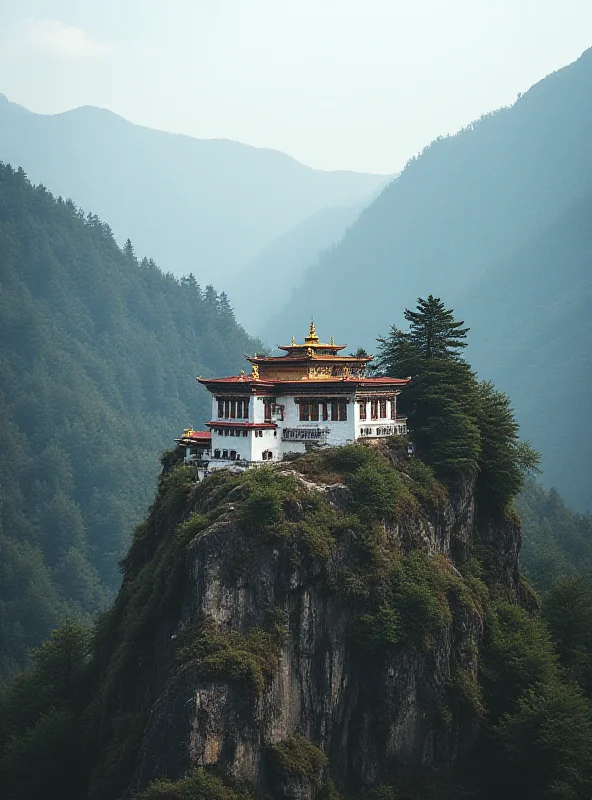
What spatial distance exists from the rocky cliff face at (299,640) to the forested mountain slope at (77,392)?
55146mm

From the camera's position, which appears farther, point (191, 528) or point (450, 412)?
point (450, 412)

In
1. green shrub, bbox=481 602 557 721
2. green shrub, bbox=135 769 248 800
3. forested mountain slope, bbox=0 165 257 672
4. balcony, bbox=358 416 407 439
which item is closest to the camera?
green shrub, bbox=135 769 248 800

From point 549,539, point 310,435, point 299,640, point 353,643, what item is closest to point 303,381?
point 310,435

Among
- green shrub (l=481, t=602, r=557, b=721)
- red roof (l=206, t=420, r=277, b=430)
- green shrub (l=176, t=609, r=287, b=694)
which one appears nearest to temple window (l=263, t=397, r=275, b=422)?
red roof (l=206, t=420, r=277, b=430)

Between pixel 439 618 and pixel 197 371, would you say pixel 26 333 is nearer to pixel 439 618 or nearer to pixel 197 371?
pixel 197 371

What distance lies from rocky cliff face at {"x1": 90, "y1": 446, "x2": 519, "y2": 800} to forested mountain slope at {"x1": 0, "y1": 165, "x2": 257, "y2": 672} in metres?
55.1

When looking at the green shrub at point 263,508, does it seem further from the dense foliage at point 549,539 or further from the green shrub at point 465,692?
the dense foliage at point 549,539

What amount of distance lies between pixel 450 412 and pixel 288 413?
27.4ft

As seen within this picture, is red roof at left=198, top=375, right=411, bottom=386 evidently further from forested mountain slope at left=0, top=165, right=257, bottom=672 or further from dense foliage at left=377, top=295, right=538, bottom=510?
forested mountain slope at left=0, top=165, right=257, bottom=672

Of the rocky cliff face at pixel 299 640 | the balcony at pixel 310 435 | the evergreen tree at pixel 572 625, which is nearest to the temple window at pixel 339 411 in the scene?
the balcony at pixel 310 435

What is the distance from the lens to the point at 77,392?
154 m

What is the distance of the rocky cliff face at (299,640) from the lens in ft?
149

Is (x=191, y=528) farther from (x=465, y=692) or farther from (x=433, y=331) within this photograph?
(x=433, y=331)

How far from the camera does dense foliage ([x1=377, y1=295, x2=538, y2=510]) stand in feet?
198
